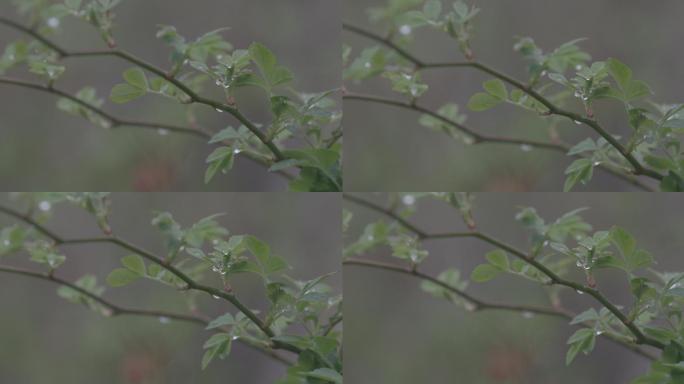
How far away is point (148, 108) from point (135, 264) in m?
1.21

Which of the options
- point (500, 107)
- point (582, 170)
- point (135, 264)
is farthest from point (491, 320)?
point (135, 264)

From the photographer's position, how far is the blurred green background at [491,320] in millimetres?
2086

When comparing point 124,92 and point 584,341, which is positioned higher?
point 124,92

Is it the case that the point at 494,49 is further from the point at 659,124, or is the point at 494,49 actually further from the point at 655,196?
the point at 659,124

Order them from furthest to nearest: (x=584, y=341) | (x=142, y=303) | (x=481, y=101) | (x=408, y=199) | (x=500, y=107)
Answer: (x=142, y=303), (x=500, y=107), (x=408, y=199), (x=481, y=101), (x=584, y=341)

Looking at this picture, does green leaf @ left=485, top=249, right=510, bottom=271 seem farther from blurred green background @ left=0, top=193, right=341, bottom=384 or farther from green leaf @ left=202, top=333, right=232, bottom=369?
blurred green background @ left=0, top=193, right=341, bottom=384

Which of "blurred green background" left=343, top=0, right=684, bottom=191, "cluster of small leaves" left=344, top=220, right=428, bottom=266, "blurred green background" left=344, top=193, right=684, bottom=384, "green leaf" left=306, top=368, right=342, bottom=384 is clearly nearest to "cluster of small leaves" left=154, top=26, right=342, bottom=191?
"cluster of small leaves" left=344, top=220, right=428, bottom=266

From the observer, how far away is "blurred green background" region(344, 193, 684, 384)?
6.84 feet

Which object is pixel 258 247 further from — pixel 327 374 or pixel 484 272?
pixel 484 272

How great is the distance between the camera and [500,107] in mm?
2047

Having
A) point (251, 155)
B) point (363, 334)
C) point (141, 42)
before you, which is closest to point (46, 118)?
point (141, 42)

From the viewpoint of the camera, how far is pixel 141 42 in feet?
8.17

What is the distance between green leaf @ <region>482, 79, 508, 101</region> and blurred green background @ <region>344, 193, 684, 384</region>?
904 mm

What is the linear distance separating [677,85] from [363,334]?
3.15 ft
